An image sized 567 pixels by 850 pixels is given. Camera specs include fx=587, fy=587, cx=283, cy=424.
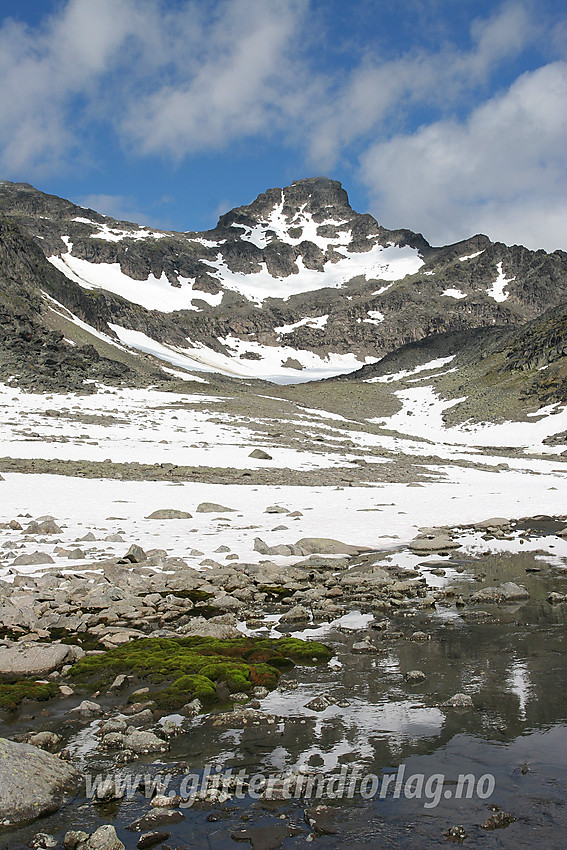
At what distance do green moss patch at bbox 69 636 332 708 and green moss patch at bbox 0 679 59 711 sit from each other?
589 mm

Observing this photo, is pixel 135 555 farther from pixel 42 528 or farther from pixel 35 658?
pixel 35 658

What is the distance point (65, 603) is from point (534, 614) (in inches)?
405

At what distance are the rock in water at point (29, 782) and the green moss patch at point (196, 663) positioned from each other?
219cm

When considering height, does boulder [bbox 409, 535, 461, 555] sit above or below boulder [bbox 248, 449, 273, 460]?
below

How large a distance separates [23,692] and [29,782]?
2860 millimetres

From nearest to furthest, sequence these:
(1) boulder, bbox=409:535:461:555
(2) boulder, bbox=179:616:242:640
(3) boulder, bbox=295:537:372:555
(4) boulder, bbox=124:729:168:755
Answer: (4) boulder, bbox=124:729:168:755
(2) boulder, bbox=179:616:242:640
(3) boulder, bbox=295:537:372:555
(1) boulder, bbox=409:535:461:555

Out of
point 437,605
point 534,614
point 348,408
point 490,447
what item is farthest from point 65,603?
point 348,408

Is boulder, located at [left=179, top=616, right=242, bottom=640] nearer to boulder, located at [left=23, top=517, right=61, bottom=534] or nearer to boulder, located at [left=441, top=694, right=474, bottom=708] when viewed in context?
boulder, located at [left=441, top=694, right=474, bottom=708]

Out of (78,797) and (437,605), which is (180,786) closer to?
(78,797)

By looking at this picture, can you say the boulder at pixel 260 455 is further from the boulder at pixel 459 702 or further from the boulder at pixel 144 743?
the boulder at pixel 144 743

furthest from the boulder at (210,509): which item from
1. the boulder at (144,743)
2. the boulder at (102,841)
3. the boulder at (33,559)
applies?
the boulder at (102,841)

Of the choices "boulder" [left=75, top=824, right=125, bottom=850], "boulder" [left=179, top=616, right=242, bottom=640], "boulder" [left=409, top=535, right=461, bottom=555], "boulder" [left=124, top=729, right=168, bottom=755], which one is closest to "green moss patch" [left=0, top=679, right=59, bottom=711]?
"boulder" [left=124, top=729, right=168, bottom=755]

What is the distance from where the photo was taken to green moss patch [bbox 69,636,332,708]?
896 cm

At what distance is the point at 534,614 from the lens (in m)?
12.7
